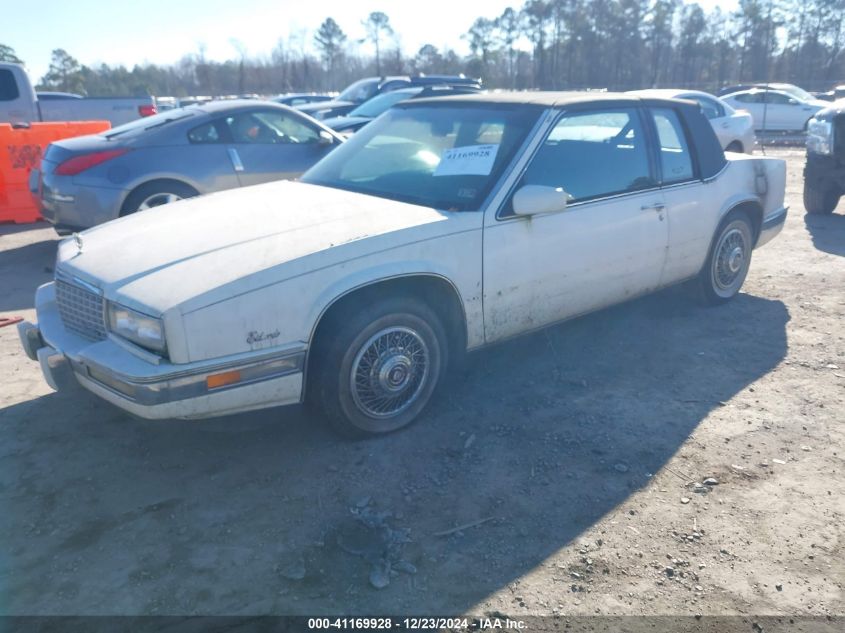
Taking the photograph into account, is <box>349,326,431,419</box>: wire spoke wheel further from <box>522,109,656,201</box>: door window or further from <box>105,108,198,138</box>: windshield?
<box>105,108,198,138</box>: windshield

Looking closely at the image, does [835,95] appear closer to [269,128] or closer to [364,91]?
[364,91]

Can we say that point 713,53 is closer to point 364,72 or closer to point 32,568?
point 364,72

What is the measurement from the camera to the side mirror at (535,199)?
3998 mm

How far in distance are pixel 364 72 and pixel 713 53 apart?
28.3m

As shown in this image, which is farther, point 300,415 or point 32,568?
point 300,415

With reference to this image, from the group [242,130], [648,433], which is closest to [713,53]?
[242,130]

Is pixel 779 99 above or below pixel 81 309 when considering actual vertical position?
above

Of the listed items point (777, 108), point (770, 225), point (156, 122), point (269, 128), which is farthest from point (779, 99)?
point (156, 122)

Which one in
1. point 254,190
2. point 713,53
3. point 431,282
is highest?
point 713,53

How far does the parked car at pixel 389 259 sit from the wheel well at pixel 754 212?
36cm

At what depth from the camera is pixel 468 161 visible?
13.9 feet

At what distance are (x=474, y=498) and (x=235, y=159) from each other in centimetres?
560

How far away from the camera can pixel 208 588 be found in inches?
109

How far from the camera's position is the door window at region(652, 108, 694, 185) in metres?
5.11
